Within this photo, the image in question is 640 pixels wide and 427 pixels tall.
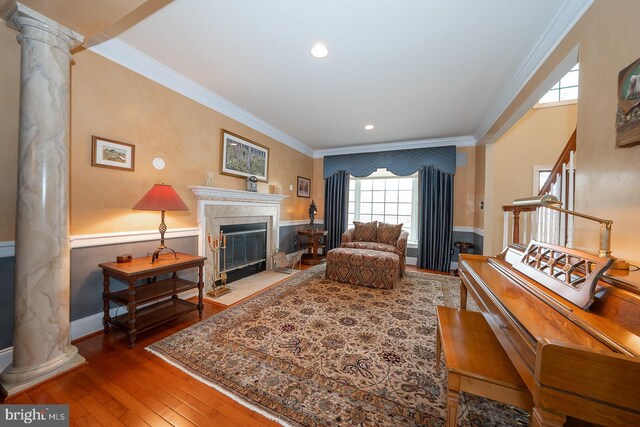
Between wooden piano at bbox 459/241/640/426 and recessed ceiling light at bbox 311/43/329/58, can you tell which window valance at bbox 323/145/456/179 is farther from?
wooden piano at bbox 459/241/640/426

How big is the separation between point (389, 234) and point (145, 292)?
3536 millimetres

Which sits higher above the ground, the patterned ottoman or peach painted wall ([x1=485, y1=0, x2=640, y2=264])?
peach painted wall ([x1=485, y1=0, x2=640, y2=264])

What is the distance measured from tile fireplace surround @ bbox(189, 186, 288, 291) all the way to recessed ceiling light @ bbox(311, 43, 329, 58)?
190 centimetres

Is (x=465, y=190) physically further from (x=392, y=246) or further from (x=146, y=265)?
(x=146, y=265)

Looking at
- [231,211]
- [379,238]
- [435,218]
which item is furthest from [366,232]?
[231,211]

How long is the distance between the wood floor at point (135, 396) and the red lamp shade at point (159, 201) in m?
1.17

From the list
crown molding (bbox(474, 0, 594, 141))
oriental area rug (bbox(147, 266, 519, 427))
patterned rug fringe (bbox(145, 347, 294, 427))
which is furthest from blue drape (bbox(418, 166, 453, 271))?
patterned rug fringe (bbox(145, 347, 294, 427))

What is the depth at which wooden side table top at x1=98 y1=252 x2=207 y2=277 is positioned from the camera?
76.5 inches

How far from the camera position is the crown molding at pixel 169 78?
7.05 feet

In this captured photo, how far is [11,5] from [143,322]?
2.33 meters

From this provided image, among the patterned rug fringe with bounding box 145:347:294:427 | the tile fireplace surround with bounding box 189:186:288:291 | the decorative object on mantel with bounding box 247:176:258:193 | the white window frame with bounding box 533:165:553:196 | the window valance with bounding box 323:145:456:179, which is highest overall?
the window valance with bounding box 323:145:456:179

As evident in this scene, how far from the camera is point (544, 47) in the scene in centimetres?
194

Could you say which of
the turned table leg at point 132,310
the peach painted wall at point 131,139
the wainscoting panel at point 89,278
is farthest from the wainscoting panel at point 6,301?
the turned table leg at point 132,310

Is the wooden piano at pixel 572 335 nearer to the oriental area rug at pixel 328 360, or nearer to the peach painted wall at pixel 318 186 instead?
the oriental area rug at pixel 328 360
